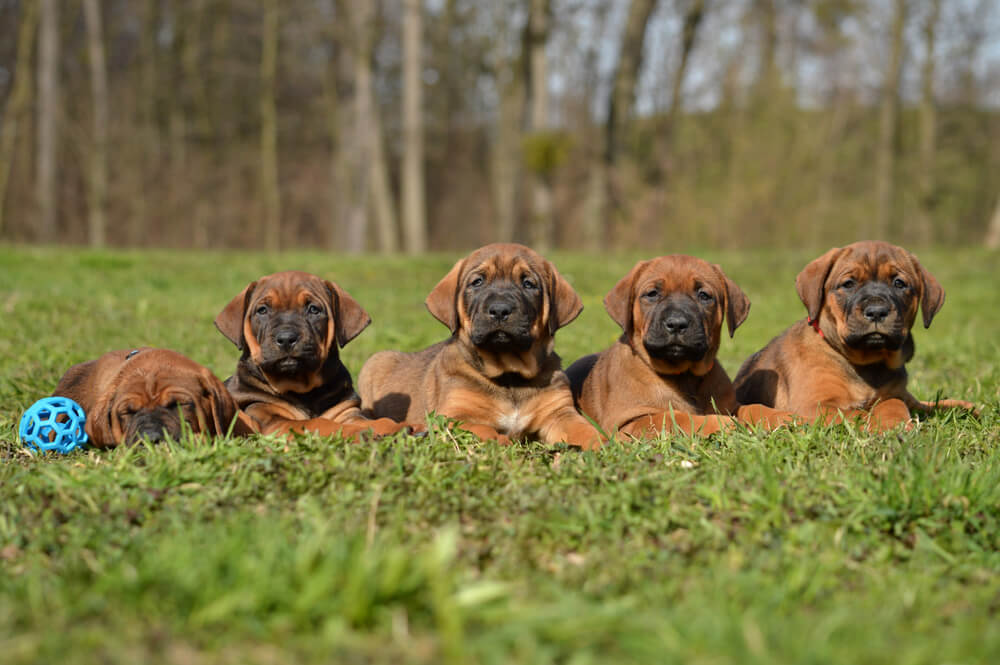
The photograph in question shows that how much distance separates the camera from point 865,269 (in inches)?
240

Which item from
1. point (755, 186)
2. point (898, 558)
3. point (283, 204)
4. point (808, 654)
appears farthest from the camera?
point (283, 204)

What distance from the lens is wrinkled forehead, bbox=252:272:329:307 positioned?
5.96 m

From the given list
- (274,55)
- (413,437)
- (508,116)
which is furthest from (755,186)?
(413,437)

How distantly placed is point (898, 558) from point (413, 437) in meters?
2.56

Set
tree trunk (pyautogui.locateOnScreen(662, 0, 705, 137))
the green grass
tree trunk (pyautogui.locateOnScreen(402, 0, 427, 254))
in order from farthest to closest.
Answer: tree trunk (pyautogui.locateOnScreen(402, 0, 427, 254)) < tree trunk (pyautogui.locateOnScreen(662, 0, 705, 137)) < the green grass

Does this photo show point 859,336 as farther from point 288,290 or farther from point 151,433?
point 151,433

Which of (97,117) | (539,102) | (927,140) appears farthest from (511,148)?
(927,140)

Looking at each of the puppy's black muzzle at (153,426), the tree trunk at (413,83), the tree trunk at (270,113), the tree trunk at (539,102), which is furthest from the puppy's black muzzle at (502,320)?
the tree trunk at (270,113)

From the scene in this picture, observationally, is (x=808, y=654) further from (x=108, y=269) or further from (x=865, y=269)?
(x=108, y=269)

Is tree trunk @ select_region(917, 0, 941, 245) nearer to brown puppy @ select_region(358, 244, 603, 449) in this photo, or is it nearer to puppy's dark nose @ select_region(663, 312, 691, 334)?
puppy's dark nose @ select_region(663, 312, 691, 334)

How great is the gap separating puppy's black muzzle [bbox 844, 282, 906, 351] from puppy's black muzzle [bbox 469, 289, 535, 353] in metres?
2.10

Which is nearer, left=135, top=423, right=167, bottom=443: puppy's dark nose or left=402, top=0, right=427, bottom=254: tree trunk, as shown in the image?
left=135, top=423, right=167, bottom=443: puppy's dark nose

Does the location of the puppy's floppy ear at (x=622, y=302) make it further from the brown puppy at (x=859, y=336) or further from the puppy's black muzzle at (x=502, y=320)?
the brown puppy at (x=859, y=336)

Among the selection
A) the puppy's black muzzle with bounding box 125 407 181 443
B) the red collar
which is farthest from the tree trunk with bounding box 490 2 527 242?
the puppy's black muzzle with bounding box 125 407 181 443
